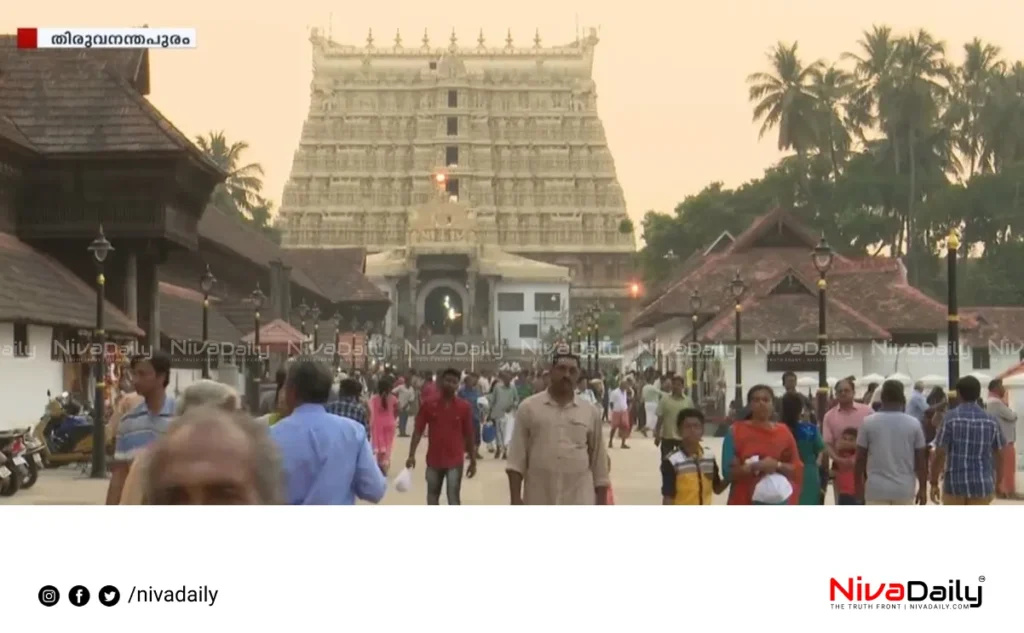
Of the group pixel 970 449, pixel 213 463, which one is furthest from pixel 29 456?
pixel 213 463

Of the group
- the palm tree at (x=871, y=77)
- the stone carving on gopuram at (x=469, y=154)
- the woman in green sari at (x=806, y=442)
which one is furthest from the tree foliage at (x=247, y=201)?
the woman in green sari at (x=806, y=442)

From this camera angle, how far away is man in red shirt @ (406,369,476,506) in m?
11.9

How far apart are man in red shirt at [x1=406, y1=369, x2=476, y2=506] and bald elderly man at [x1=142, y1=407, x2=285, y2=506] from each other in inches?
278

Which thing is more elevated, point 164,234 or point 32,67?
point 32,67

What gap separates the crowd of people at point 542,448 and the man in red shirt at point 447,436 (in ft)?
0.03

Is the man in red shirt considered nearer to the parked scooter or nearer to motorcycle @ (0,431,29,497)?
motorcycle @ (0,431,29,497)

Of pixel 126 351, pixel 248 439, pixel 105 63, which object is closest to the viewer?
pixel 248 439
